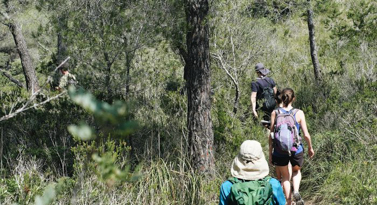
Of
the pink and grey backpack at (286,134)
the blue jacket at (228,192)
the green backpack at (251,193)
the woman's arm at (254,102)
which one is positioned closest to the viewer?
the green backpack at (251,193)

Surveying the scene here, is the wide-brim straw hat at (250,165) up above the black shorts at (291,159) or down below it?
above

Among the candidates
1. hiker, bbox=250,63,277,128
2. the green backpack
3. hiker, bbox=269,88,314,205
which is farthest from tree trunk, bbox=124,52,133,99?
the green backpack

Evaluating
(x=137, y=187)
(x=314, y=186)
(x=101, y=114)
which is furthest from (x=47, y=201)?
(x=314, y=186)

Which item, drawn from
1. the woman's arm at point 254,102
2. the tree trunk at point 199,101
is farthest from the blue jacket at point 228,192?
the woman's arm at point 254,102

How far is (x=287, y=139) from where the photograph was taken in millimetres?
4266

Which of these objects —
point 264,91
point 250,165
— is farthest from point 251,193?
point 264,91

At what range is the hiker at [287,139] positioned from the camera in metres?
4.29

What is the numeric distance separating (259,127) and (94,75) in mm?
2601

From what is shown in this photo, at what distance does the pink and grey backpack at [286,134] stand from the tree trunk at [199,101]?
930 millimetres

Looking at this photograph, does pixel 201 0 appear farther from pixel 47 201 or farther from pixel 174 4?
pixel 47 201

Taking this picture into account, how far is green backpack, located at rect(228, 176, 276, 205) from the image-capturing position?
8.65 feet

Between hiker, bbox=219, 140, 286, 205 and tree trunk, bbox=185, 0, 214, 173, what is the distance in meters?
2.10

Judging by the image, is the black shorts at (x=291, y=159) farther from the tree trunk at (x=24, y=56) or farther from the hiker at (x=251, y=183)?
the tree trunk at (x=24, y=56)

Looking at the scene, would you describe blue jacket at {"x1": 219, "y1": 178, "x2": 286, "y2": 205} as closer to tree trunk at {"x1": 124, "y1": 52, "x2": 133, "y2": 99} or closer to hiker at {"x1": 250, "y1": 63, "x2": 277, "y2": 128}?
hiker at {"x1": 250, "y1": 63, "x2": 277, "y2": 128}
